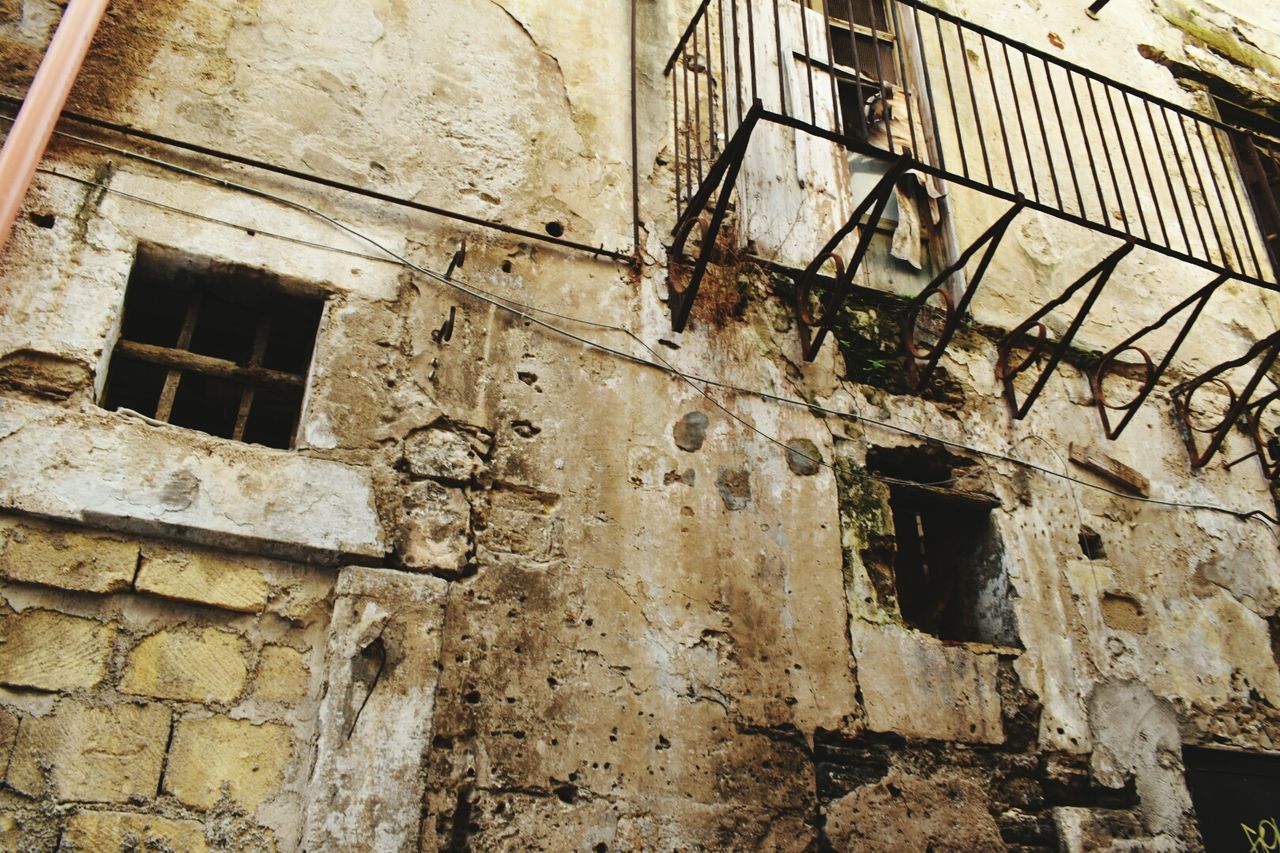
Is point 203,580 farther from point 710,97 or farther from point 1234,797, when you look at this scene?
point 1234,797

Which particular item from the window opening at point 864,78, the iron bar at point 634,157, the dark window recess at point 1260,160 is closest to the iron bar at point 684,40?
the iron bar at point 634,157

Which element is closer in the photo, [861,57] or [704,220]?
[704,220]

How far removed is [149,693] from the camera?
8.46 feet

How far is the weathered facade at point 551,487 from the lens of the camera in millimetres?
2656

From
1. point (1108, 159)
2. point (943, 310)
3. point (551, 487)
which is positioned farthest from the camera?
point (943, 310)

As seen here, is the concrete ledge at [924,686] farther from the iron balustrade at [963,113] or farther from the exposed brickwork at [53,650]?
the exposed brickwork at [53,650]

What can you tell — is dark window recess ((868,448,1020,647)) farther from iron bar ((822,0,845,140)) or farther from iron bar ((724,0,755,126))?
iron bar ((724,0,755,126))

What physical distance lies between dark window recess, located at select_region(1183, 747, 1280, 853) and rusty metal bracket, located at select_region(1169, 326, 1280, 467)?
1307mm

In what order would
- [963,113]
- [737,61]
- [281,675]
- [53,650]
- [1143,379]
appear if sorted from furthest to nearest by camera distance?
1. [963,113]
2. [1143,379]
3. [737,61]
4. [281,675]
5. [53,650]

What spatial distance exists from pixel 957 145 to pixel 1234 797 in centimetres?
315

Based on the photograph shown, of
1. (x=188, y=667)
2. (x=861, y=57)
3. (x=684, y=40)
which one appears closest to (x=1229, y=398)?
(x=861, y=57)

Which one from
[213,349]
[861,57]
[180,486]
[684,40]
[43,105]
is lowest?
[180,486]

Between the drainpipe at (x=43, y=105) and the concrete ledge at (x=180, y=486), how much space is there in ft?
1.85

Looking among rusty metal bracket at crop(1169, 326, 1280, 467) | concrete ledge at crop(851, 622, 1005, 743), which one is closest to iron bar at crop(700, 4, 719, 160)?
concrete ledge at crop(851, 622, 1005, 743)
